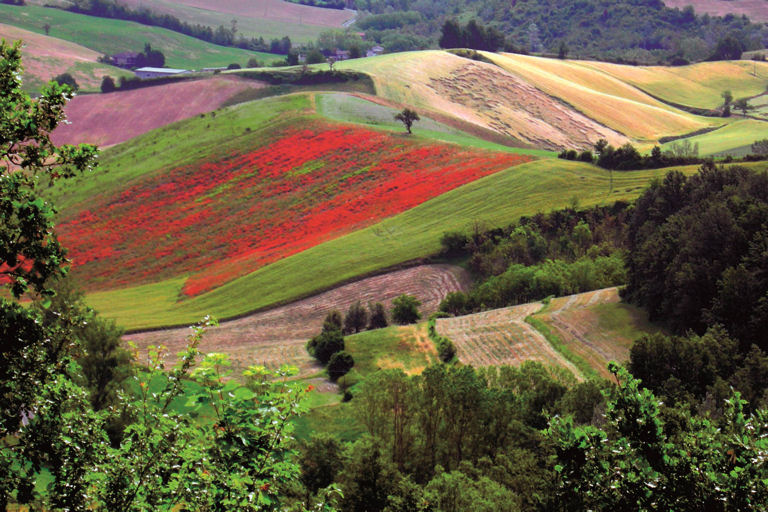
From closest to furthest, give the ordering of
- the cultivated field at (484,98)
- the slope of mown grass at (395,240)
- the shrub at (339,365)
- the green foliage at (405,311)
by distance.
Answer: the shrub at (339,365)
the green foliage at (405,311)
the slope of mown grass at (395,240)
the cultivated field at (484,98)

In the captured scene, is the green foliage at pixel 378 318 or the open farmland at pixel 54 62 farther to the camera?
the open farmland at pixel 54 62

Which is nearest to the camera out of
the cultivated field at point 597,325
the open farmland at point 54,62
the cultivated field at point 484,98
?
the cultivated field at point 597,325

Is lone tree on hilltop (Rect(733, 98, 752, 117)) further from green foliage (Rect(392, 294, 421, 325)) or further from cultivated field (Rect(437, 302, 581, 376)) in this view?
green foliage (Rect(392, 294, 421, 325))

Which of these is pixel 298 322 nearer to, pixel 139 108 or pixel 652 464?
pixel 652 464

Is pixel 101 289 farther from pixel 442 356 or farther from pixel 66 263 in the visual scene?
pixel 66 263

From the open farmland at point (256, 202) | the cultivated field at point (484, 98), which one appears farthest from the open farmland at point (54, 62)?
the open farmland at point (256, 202)

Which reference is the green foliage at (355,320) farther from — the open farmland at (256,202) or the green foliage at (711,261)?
the green foliage at (711,261)

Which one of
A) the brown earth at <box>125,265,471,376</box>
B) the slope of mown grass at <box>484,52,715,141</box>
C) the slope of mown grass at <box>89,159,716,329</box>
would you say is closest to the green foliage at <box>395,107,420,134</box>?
the slope of mown grass at <box>89,159,716,329</box>
